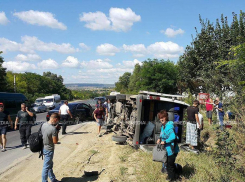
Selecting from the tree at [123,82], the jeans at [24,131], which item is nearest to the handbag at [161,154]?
the jeans at [24,131]

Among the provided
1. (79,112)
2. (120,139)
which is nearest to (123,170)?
(120,139)

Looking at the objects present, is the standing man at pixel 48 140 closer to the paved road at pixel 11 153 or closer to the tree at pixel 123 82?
the paved road at pixel 11 153

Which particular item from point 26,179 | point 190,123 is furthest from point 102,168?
point 190,123

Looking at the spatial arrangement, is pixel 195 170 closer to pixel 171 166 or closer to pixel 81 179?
pixel 171 166

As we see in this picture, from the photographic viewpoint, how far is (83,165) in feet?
21.4

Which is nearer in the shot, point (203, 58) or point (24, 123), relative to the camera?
point (24, 123)

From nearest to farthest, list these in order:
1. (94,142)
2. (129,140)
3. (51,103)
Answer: (129,140) → (94,142) → (51,103)

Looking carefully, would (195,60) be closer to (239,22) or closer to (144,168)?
(239,22)

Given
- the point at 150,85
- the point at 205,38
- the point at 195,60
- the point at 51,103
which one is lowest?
the point at 51,103

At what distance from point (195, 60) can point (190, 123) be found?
13838 mm

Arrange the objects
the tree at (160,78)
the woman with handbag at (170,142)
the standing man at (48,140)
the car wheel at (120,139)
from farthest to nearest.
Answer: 1. the tree at (160,78)
2. the car wheel at (120,139)
3. the standing man at (48,140)
4. the woman with handbag at (170,142)

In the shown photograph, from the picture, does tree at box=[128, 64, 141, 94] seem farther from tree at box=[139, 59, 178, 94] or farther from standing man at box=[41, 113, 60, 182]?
standing man at box=[41, 113, 60, 182]

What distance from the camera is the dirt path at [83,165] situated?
5.62 metres

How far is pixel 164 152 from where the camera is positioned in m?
4.93
